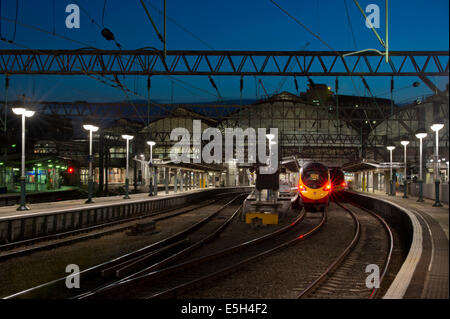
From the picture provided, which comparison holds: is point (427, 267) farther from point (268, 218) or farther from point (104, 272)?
point (268, 218)

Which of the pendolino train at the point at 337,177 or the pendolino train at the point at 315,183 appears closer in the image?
the pendolino train at the point at 315,183

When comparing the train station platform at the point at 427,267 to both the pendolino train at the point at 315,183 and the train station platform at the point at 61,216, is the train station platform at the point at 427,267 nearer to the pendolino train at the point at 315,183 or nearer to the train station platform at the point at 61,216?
the train station platform at the point at 61,216

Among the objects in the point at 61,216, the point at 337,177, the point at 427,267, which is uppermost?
the point at 337,177

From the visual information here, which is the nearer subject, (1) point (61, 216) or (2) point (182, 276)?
(2) point (182, 276)

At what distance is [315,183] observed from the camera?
23156 mm

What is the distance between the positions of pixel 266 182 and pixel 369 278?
9.82m

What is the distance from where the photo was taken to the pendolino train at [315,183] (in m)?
23.1

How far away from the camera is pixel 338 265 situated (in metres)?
10.1

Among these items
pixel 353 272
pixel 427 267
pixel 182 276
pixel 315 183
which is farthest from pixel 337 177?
pixel 427 267

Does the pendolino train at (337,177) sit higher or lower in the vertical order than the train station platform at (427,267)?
higher

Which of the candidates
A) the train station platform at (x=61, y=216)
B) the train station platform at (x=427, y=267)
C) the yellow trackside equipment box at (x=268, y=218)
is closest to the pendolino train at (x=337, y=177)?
the train station platform at (x=61, y=216)
